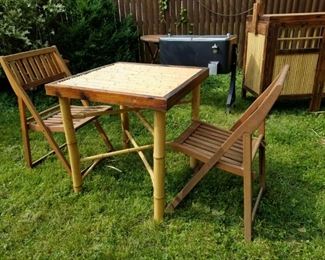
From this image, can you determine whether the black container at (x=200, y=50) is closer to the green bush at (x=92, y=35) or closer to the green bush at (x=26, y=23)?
the green bush at (x=92, y=35)

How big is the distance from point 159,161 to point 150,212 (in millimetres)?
574

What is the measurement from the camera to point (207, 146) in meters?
2.55

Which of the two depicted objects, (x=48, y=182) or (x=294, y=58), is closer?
(x=48, y=182)

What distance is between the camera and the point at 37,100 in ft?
17.2

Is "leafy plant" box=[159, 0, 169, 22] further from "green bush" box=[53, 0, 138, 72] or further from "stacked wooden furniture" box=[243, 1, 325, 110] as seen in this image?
"stacked wooden furniture" box=[243, 1, 325, 110]

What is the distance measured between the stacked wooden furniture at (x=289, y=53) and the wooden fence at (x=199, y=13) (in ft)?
7.14

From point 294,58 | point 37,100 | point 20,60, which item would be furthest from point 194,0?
point 20,60

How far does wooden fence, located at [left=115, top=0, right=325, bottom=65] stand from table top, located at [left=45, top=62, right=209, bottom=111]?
4.08 metres

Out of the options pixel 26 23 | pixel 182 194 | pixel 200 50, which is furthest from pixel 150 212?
pixel 26 23

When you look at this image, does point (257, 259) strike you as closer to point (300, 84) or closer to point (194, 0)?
point (300, 84)

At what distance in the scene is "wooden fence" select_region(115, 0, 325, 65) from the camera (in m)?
6.54

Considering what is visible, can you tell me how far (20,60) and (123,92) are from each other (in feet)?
4.22

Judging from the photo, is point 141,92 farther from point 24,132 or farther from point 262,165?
point 24,132

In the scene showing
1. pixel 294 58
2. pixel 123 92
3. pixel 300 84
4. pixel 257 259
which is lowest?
pixel 257 259
